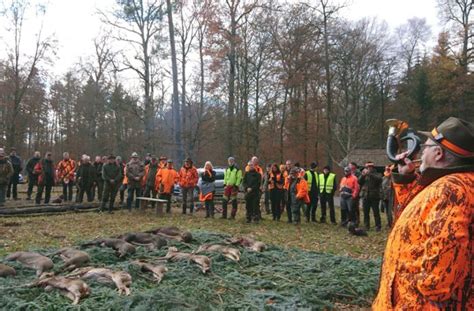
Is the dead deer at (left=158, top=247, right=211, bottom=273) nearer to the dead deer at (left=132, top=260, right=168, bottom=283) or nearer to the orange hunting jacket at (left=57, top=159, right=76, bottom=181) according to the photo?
the dead deer at (left=132, top=260, right=168, bottom=283)

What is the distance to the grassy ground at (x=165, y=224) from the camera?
34.0ft

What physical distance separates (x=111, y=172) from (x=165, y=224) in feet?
11.3

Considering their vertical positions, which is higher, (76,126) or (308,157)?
(76,126)

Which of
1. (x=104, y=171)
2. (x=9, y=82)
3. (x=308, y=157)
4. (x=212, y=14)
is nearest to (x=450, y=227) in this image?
(x=104, y=171)

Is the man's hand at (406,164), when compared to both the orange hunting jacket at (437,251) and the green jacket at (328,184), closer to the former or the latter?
the orange hunting jacket at (437,251)

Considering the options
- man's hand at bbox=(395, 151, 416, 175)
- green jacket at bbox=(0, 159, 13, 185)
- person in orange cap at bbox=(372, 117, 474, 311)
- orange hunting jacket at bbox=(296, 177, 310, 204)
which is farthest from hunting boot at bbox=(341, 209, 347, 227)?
person in orange cap at bbox=(372, 117, 474, 311)

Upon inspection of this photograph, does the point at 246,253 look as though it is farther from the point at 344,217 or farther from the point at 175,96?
the point at 175,96

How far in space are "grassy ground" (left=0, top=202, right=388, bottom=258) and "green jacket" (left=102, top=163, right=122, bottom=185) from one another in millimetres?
1217

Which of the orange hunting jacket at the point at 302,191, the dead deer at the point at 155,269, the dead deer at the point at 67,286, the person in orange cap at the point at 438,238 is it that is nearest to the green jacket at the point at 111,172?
the orange hunting jacket at the point at 302,191

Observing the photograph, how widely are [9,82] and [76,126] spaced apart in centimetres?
1118

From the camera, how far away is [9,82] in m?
34.8

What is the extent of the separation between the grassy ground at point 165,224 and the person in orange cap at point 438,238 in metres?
7.98

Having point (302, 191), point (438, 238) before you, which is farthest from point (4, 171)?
point (438, 238)

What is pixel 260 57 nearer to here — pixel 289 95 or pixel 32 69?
pixel 289 95
